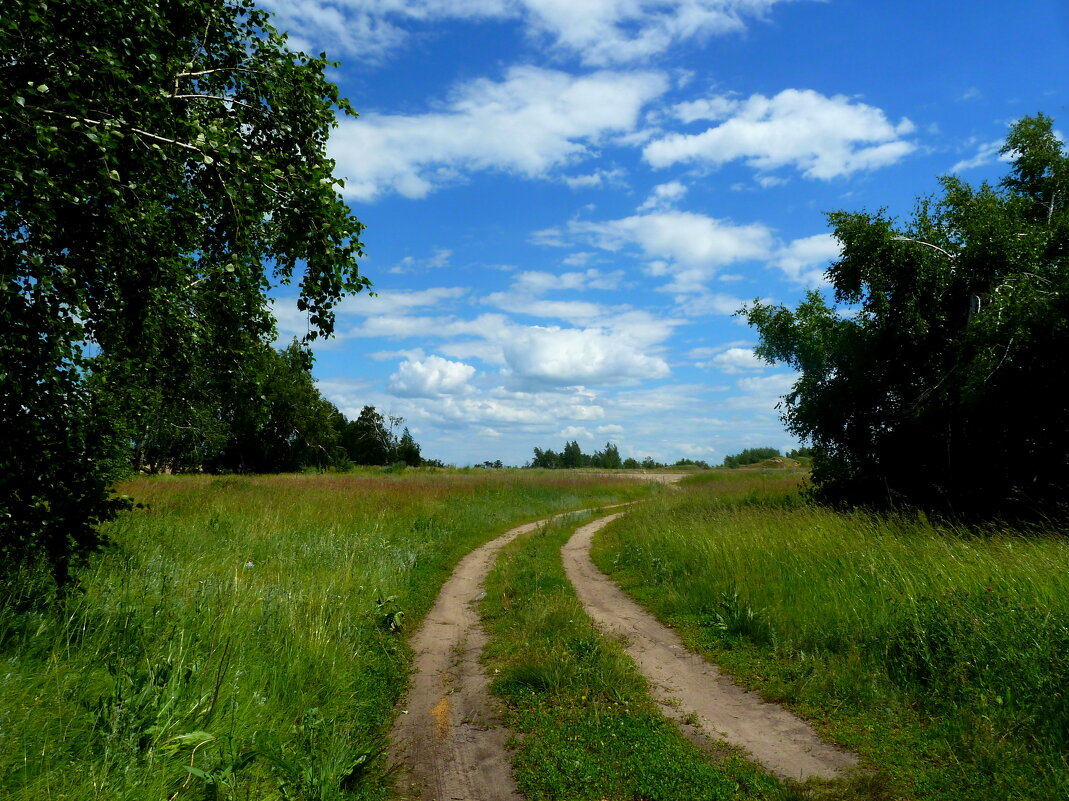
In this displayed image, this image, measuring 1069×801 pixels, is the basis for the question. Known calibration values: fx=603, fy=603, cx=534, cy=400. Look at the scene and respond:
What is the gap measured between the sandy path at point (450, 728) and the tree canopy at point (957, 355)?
12.8 m

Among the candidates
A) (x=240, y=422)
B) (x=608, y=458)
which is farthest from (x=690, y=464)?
(x=240, y=422)

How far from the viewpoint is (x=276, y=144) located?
676 centimetres

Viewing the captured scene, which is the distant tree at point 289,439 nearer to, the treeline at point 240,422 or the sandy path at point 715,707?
the treeline at point 240,422

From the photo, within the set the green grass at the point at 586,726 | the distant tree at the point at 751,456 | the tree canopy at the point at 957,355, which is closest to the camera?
the green grass at the point at 586,726

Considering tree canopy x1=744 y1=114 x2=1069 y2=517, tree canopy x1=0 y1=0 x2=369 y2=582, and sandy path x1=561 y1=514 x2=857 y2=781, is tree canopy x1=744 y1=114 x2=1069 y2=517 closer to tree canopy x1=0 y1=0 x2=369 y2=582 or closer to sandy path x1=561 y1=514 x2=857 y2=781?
sandy path x1=561 y1=514 x2=857 y2=781

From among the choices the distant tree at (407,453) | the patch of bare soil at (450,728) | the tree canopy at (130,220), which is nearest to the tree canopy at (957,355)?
the patch of bare soil at (450,728)

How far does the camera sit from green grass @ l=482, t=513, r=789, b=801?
4723 mm

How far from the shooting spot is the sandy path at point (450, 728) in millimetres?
4875

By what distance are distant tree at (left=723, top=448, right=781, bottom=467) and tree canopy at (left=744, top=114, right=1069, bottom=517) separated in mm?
70105

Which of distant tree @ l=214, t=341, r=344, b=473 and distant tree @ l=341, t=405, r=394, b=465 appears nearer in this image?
distant tree @ l=214, t=341, r=344, b=473

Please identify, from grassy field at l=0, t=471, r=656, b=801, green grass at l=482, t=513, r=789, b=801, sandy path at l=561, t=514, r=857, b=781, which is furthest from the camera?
sandy path at l=561, t=514, r=857, b=781

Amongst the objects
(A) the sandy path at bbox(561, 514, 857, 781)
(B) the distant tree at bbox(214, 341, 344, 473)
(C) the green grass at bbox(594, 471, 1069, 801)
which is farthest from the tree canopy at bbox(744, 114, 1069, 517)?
(B) the distant tree at bbox(214, 341, 344, 473)

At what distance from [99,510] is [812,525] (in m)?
11.9

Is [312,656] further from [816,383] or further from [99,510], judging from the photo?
[816,383]
